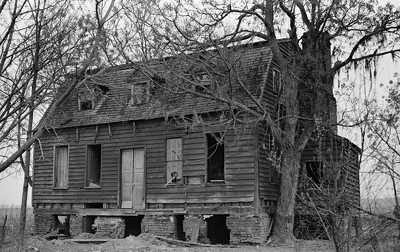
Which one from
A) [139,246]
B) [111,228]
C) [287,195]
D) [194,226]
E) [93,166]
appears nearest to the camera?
[139,246]

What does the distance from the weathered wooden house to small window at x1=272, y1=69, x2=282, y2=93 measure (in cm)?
5

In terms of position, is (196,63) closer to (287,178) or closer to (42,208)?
(287,178)

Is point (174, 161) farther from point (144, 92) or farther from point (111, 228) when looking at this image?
point (111, 228)

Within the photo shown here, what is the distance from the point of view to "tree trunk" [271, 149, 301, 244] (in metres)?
20.1

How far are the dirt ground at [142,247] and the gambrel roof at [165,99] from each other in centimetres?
457

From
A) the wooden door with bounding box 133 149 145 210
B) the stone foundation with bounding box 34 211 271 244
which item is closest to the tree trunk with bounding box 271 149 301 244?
the stone foundation with bounding box 34 211 271 244

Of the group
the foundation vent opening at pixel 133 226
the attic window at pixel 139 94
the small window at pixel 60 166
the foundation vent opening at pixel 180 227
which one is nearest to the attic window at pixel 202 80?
the attic window at pixel 139 94

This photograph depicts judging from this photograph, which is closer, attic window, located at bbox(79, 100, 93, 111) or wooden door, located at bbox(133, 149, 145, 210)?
wooden door, located at bbox(133, 149, 145, 210)

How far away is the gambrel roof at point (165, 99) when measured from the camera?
63.6 ft

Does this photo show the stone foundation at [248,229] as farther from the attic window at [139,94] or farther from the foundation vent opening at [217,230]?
the attic window at [139,94]

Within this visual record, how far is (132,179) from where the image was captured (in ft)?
75.3

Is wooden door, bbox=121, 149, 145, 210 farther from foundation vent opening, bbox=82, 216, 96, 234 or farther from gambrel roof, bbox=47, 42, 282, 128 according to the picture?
foundation vent opening, bbox=82, 216, 96, 234

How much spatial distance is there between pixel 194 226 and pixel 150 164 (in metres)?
3.40

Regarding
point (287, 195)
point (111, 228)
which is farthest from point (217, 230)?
point (111, 228)
